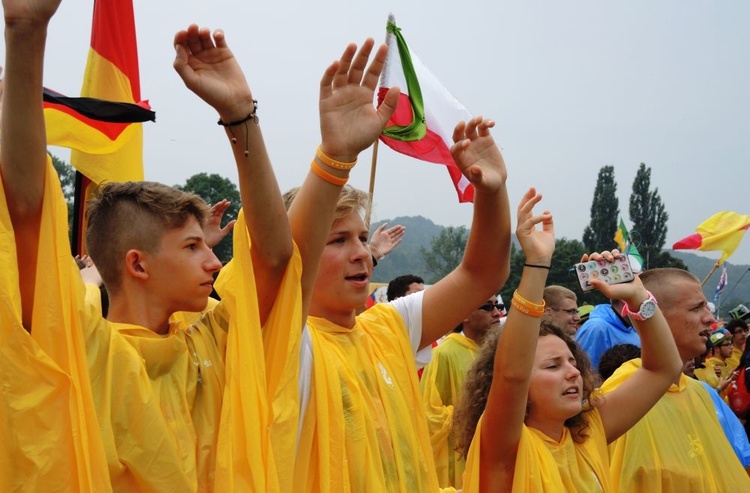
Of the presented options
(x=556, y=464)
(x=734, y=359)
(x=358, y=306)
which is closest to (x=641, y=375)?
(x=556, y=464)

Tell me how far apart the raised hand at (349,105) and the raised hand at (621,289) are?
5.07 feet

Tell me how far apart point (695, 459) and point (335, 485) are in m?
2.33

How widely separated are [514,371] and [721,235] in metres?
10.8

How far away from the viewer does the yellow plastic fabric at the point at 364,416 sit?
2492mm

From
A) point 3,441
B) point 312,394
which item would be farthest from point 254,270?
point 3,441

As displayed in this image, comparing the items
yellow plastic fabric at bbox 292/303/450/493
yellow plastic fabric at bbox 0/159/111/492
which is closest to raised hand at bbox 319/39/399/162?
yellow plastic fabric at bbox 292/303/450/493

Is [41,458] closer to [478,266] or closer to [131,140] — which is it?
[478,266]

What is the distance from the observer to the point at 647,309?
11.9 feet

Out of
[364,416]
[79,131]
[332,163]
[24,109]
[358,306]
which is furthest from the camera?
[79,131]

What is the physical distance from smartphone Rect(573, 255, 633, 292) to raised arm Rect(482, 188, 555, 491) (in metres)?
0.44

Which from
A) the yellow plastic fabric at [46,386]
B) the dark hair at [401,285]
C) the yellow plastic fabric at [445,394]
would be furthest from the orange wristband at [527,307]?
the dark hair at [401,285]

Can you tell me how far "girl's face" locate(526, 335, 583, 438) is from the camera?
3342 millimetres

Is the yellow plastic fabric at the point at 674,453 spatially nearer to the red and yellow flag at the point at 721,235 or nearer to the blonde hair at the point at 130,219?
the blonde hair at the point at 130,219

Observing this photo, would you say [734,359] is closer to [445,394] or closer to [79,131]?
[445,394]
